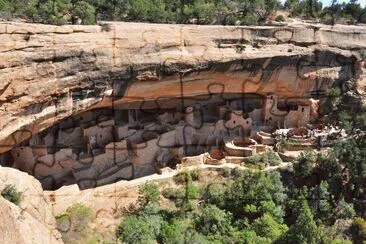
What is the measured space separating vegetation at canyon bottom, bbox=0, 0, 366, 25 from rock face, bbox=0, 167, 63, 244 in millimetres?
3659

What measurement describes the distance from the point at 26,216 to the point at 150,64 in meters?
4.08

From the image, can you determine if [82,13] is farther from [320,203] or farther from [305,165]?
[320,203]

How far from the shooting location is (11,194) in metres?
6.37

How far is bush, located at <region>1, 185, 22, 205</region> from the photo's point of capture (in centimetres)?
628

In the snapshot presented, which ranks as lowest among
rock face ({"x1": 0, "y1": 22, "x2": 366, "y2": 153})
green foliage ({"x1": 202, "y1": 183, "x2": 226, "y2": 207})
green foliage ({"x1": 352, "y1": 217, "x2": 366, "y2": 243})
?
green foliage ({"x1": 352, "y1": 217, "x2": 366, "y2": 243})

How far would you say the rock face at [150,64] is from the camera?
24.9ft

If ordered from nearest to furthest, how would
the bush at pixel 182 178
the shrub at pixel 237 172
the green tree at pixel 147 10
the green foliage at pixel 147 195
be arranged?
the green foliage at pixel 147 195 → the bush at pixel 182 178 → the shrub at pixel 237 172 → the green tree at pixel 147 10

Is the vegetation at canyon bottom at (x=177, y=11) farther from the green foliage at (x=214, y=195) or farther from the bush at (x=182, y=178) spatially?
the green foliage at (x=214, y=195)

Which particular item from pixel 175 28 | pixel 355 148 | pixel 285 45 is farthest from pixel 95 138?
pixel 355 148

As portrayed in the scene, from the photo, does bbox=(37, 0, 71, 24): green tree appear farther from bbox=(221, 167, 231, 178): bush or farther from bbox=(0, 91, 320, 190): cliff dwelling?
bbox=(221, 167, 231, 178): bush

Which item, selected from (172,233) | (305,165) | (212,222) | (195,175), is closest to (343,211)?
(305,165)

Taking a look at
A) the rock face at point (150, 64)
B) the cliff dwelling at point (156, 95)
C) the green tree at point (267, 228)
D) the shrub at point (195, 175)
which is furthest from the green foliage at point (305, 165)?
the shrub at point (195, 175)

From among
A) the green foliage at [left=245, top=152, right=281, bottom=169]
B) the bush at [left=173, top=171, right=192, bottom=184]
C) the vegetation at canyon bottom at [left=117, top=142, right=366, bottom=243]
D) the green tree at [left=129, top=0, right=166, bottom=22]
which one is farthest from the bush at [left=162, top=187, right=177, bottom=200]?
the green tree at [left=129, top=0, right=166, bottom=22]

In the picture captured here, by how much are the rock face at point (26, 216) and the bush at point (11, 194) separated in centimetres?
8
